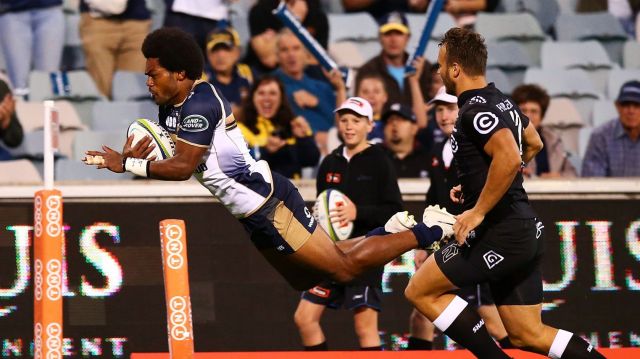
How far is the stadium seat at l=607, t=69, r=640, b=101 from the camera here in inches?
492

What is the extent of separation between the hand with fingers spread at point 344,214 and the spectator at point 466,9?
4.69 meters

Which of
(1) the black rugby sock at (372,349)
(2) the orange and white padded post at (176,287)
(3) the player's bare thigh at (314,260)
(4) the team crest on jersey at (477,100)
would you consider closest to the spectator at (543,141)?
(1) the black rugby sock at (372,349)

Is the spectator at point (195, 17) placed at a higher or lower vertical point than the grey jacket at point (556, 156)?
higher

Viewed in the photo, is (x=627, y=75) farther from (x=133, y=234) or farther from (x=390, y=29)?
(x=133, y=234)

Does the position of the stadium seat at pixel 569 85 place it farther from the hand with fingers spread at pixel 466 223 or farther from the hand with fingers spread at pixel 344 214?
the hand with fingers spread at pixel 466 223

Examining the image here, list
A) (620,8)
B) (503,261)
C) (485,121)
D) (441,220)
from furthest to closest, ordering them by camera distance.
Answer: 1. (620,8)
2. (441,220)
3. (503,261)
4. (485,121)

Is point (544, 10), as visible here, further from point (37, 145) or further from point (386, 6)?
point (37, 145)

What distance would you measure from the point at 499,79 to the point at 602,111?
1.10m

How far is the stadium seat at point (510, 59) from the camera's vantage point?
12.6 m

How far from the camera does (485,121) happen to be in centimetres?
627

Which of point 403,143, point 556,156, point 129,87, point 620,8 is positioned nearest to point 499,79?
point 620,8

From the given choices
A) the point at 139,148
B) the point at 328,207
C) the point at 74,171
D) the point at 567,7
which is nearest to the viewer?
the point at 139,148

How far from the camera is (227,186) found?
6.95 m

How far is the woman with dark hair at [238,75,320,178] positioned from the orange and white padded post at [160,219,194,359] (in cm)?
397
